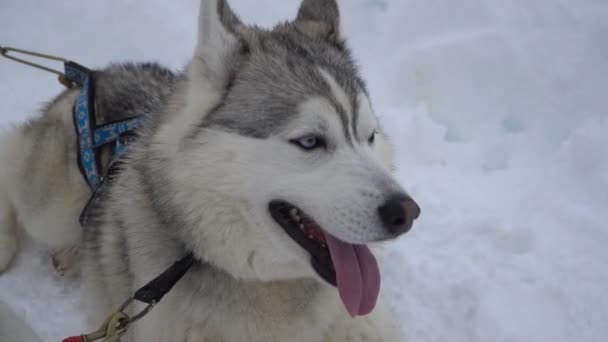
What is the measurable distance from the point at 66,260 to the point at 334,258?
263cm

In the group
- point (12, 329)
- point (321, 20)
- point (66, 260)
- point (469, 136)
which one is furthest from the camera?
point (469, 136)

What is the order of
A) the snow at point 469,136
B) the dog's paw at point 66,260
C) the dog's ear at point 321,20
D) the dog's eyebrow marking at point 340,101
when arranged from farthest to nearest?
the dog's paw at point 66,260
the snow at point 469,136
the dog's ear at point 321,20
the dog's eyebrow marking at point 340,101

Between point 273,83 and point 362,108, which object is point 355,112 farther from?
point 273,83

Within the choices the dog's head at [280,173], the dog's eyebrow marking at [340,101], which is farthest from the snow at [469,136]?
the dog's eyebrow marking at [340,101]

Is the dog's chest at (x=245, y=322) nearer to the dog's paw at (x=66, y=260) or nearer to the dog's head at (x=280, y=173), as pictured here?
the dog's head at (x=280, y=173)

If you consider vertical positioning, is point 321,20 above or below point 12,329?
above

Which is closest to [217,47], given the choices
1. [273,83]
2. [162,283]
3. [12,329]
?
[273,83]

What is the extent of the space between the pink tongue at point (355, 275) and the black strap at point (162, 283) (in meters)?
0.65

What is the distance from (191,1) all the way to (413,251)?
5.55m

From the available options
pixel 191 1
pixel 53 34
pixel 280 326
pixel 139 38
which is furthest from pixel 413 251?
pixel 53 34

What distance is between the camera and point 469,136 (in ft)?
15.9

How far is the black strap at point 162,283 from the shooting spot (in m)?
1.94

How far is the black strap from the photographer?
1936 mm

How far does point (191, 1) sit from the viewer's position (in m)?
7.26
